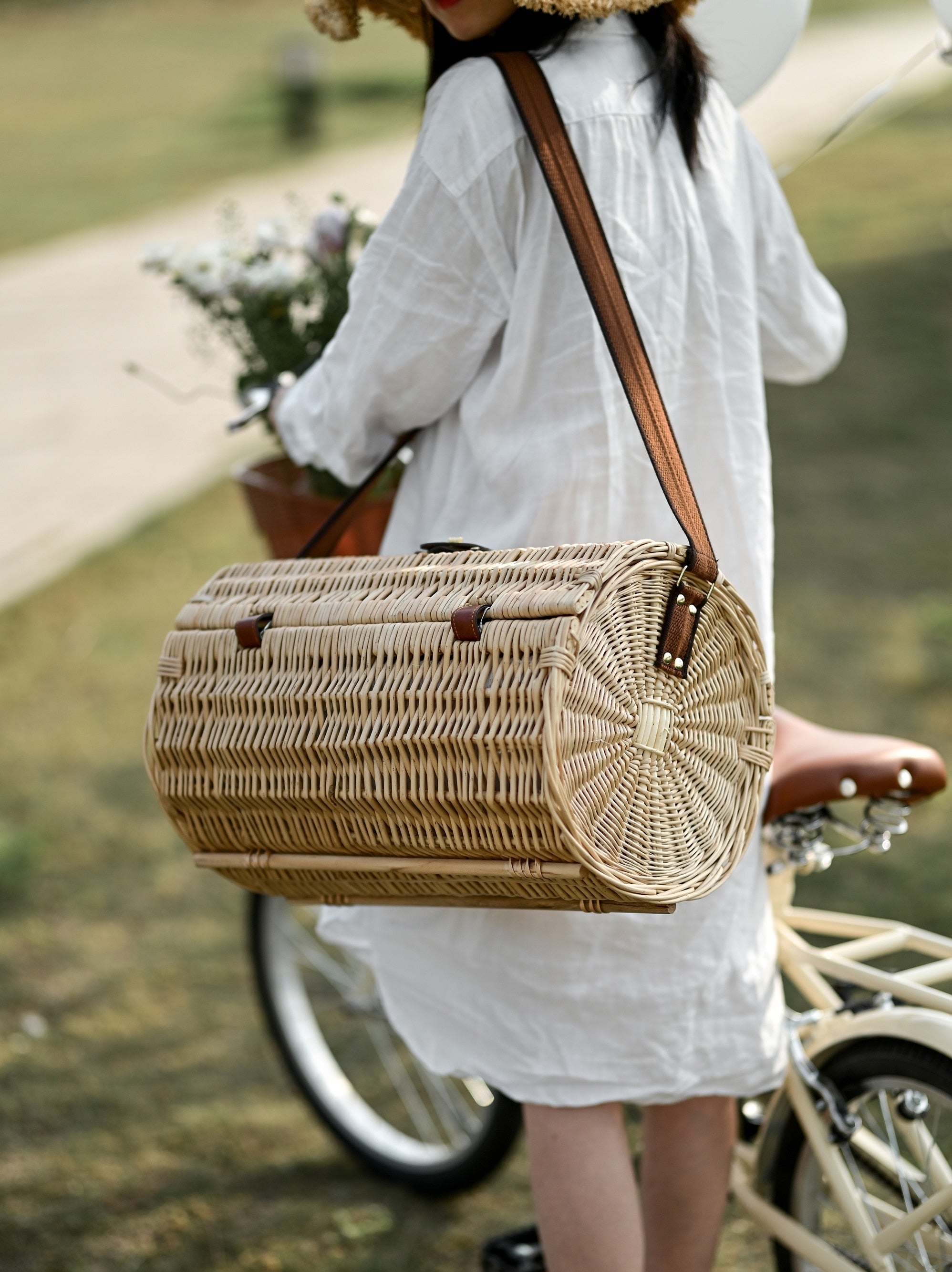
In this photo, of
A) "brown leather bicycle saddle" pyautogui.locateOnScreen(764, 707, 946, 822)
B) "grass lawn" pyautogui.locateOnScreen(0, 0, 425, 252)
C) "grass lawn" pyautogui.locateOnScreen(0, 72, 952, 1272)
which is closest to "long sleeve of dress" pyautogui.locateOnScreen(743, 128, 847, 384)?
"brown leather bicycle saddle" pyautogui.locateOnScreen(764, 707, 946, 822)

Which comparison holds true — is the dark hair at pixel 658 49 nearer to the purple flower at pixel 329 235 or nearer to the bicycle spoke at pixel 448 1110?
the purple flower at pixel 329 235

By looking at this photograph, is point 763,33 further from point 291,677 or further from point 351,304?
point 291,677

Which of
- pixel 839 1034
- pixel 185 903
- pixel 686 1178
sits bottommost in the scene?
pixel 185 903

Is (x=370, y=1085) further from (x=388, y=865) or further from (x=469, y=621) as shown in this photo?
(x=469, y=621)

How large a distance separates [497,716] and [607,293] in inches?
19.2

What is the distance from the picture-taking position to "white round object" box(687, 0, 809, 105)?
6.27 feet

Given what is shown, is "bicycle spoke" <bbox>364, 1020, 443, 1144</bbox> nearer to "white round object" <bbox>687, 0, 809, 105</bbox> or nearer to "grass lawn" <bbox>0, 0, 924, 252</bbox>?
"white round object" <bbox>687, 0, 809, 105</bbox>

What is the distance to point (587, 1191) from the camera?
1.70 m

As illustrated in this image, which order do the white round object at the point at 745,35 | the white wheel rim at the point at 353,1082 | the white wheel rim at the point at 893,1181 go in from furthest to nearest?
the white wheel rim at the point at 353,1082, the white round object at the point at 745,35, the white wheel rim at the point at 893,1181

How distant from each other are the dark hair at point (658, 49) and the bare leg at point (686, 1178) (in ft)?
4.02

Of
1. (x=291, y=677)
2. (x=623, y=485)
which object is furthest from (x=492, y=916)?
(x=623, y=485)

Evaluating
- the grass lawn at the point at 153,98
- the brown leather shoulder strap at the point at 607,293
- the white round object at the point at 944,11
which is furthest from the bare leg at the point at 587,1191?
the grass lawn at the point at 153,98

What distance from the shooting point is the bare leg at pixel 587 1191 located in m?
1.69

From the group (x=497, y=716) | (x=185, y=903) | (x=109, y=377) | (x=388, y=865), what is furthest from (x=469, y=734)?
(x=109, y=377)
